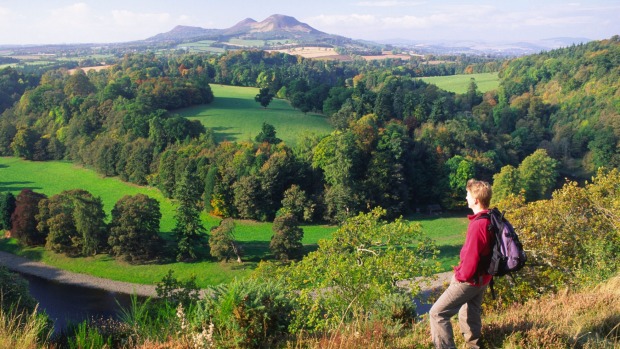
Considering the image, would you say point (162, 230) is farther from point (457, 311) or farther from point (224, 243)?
point (457, 311)

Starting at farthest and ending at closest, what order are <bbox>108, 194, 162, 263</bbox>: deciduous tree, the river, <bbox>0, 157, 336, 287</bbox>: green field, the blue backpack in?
<bbox>108, 194, 162, 263</bbox>: deciduous tree
<bbox>0, 157, 336, 287</bbox>: green field
the river
the blue backpack

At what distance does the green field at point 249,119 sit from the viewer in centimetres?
6625

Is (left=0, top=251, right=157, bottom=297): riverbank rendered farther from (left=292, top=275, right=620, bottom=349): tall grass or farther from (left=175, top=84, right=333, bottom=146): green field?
(left=175, top=84, right=333, bottom=146): green field

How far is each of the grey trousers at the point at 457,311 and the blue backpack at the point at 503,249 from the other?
455 millimetres

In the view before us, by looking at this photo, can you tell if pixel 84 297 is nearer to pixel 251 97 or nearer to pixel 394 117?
pixel 394 117

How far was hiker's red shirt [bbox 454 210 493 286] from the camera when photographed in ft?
18.3

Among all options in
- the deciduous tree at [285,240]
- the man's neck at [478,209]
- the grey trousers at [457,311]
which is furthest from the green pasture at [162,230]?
the man's neck at [478,209]

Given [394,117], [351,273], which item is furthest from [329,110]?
[351,273]

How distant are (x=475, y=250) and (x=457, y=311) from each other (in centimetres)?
107

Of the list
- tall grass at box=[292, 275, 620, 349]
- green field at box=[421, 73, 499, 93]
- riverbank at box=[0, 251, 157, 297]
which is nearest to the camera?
tall grass at box=[292, 275, 620, 349]

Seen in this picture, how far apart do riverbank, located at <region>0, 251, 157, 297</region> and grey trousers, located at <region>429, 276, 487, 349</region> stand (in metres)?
30.9

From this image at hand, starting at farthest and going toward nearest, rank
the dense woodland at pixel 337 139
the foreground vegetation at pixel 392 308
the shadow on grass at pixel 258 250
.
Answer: the dense woodland at pixel 337 139
the shadow on grass at pixel 258 250
the foreground vegetation at pixel 392 308

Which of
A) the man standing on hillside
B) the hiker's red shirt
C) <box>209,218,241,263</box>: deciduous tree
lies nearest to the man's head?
the man standing on hillside

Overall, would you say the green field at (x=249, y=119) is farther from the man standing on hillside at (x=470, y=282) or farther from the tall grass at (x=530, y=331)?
the man standing on hillside at (x=470, y=282)
